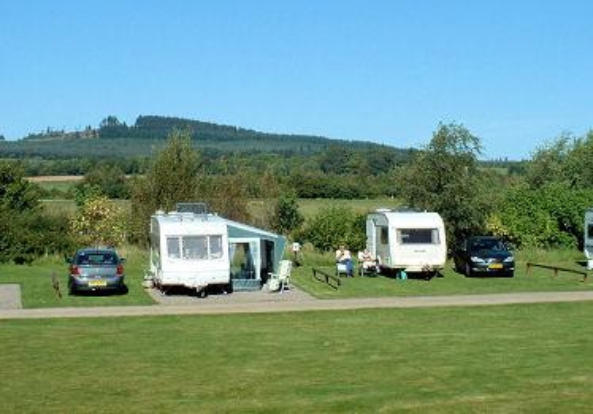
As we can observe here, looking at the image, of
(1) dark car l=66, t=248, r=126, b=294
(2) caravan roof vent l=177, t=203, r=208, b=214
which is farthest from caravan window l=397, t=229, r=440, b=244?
(1) dark car l=66, t=248, r=126, b=294

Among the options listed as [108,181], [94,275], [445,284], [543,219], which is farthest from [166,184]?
[108,181]

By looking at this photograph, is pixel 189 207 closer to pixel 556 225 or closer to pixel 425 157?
pixel 425 157

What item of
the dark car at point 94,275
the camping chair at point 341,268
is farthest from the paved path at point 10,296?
the camping chair at point 341,268

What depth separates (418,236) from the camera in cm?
3397

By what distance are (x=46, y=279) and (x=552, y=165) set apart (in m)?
40.7

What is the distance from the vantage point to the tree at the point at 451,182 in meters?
40.9

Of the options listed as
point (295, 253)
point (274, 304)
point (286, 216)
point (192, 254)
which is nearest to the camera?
point (274, 304)

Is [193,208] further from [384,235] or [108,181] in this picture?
[108,181]

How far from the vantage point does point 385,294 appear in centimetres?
2844

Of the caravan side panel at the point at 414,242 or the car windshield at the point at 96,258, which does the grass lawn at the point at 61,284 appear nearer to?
the car windshield at the point at 96,258

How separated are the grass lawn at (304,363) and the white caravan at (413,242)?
10040mm

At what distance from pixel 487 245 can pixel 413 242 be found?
3.38 metres

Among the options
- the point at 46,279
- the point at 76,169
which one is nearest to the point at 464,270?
the point at 46,279

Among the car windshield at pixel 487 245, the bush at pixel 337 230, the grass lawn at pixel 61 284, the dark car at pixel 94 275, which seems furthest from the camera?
the bush at pixel 337 230
